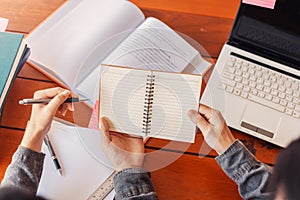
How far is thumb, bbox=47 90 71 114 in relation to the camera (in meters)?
0.73

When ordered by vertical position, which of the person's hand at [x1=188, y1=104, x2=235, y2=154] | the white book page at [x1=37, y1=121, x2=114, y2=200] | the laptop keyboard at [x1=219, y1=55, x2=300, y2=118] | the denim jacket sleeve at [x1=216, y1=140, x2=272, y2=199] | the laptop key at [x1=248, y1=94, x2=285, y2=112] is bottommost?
the white book page at [x1=37, y1=121, x2=114, y2=200]

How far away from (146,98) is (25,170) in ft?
0.80

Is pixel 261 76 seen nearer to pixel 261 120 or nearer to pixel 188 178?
pixel 261 120

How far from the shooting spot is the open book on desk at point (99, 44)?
84 cm

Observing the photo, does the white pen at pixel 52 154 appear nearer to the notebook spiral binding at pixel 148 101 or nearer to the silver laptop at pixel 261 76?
the notebook spiral binding at pixel 148 101

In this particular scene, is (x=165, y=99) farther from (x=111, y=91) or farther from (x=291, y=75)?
(x=291, y=75)

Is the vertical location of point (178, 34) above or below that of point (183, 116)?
above

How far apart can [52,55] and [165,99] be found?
0.86 feet

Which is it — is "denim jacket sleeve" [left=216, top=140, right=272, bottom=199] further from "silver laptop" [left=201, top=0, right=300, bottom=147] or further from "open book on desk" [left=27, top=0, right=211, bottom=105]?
"open book on desk" [left=27, top=0, right=211, bottom=105]

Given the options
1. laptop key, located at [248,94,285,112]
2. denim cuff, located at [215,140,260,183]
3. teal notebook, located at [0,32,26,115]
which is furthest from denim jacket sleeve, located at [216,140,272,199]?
teal notebook, located at [0,32,26,115]

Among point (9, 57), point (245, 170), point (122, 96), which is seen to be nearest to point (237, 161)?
point (245, 170)

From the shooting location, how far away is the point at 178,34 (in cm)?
91

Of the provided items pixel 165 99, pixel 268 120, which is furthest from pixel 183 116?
pixel 268 120

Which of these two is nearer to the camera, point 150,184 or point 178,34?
point 150,184
